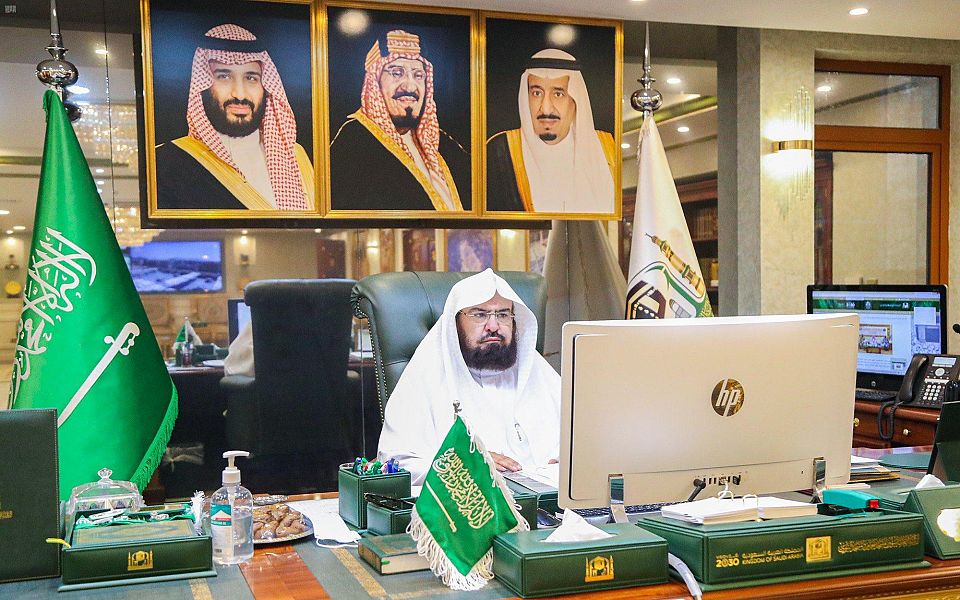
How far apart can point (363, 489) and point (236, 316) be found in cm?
223

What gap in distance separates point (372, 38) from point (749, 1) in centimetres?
170

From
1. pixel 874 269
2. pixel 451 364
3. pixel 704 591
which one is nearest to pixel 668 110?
pixel 874 269

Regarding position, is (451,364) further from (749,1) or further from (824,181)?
(824,181)

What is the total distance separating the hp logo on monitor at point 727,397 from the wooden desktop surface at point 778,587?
0.34m

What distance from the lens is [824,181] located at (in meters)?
5.16

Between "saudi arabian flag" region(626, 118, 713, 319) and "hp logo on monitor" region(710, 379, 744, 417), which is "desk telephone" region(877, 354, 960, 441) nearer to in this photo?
"saudi arabian flag" region(626, 118, 713, 319)

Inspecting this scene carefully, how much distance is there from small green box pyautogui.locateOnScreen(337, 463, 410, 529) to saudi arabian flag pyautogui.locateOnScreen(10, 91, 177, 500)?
162cm

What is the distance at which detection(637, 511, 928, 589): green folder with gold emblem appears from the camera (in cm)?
164

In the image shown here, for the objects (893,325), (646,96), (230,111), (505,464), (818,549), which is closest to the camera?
(818,549)

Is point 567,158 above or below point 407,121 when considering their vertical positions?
below

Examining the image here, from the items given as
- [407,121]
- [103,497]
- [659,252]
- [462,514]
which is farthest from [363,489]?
[659,252]

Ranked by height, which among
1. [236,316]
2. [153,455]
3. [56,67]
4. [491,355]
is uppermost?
[56,67]

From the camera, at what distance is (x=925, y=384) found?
3658 millimetres

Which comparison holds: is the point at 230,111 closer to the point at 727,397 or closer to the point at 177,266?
the point at 177,266
